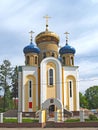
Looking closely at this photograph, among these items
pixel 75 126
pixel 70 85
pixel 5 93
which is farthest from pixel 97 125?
pixel 5 93

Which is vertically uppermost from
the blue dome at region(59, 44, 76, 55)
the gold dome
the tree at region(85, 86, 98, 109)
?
the gold dome

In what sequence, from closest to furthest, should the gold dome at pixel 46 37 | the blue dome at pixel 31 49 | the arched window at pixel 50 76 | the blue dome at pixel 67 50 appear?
the arched window at pixel 50 76 < the blue dome at pixel 31 49 < the blue dome at pixel 67 50 < the gold dome at pixel 46 37

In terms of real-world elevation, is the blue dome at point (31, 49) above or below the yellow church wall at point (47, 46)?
below

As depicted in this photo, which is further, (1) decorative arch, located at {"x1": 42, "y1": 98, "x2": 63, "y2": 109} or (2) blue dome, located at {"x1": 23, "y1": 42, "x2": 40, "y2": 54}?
(2) blue dome, located at {"x1": 23, "y1": 42, "x2": 40, "y2": 54}

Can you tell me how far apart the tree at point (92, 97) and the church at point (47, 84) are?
26.7 metres

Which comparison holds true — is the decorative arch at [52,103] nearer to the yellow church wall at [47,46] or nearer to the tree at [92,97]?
the yellow church wall at [47,46]

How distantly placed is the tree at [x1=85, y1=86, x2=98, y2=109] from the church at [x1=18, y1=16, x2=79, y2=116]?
1052 inches

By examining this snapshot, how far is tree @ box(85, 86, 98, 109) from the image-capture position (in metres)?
66.2

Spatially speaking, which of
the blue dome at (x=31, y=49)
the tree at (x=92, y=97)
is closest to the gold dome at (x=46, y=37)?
Answer: the blue dome at (x=31, y=49)

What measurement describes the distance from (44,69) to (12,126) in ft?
46.2

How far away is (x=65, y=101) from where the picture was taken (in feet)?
128

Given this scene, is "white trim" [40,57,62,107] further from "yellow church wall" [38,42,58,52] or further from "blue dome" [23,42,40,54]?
"yellow church wall" [38,42,58,52]

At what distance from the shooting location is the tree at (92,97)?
66.2 meters

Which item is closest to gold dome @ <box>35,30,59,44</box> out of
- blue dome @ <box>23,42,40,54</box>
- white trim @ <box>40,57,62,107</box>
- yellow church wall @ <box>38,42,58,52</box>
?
yellow church wall @ <box>38,42,58,52</box>
